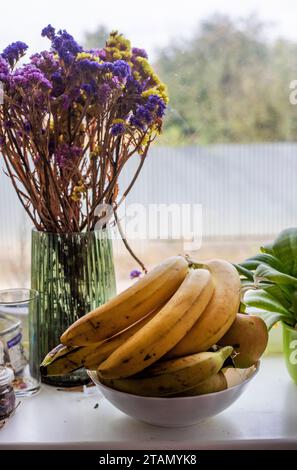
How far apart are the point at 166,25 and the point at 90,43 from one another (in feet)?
0.46

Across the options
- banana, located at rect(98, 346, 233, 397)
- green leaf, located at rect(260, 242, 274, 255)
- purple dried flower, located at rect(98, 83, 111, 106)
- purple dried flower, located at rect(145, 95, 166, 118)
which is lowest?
banana, located at rect(98, 346, 233, 397)

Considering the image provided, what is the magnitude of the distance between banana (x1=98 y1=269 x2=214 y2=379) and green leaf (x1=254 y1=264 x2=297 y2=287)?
113 mm

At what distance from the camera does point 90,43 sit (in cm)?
105

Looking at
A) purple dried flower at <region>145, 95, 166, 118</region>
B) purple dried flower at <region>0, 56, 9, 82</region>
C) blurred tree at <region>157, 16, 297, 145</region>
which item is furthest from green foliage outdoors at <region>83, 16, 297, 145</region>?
purple dried flower at <region>0, 56, 9, 82</region>

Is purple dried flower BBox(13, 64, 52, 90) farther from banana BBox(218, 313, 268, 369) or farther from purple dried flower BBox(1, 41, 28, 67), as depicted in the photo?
banana BBox(218, 313, 268, 369)

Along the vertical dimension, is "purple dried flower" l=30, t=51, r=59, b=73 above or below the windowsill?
above

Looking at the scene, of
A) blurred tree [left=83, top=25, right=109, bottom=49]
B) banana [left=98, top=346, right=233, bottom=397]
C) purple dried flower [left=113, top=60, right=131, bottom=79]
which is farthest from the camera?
blurred tree [left=83, top=25, right=109, bottom=49]

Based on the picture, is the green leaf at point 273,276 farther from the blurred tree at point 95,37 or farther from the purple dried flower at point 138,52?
the blurred tree at point 95,37

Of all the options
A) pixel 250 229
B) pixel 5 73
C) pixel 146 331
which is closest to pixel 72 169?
pixel 5 73

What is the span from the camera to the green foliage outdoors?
1053mm

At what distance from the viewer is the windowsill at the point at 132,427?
2.53 feet

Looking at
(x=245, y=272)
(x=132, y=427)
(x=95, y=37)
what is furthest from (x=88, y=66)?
(x=132, y=427)

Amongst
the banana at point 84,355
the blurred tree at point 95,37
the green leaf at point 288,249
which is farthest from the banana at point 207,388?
the blurred tree at point 95,37
